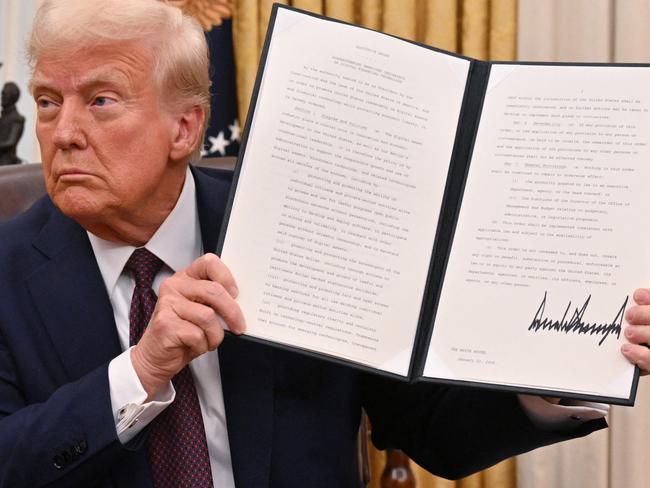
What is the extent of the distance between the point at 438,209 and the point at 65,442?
0.69 m

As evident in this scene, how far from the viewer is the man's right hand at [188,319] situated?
1488 mm

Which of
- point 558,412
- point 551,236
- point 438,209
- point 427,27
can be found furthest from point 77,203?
point 427,27

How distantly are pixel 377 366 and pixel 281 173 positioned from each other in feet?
1.08

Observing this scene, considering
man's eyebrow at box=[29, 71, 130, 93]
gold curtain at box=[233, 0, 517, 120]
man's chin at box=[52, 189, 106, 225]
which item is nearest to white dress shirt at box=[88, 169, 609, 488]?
man's chin at box=[52, 189, 106, 225]

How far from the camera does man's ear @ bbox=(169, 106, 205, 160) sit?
1.78 metres

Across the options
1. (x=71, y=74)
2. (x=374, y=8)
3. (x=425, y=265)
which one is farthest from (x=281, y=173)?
(x=374, y=8)

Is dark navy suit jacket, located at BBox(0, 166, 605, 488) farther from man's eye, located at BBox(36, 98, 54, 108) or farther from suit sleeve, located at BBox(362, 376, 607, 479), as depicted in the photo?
man's eye, located at BBox(36, 98, 54, 108)

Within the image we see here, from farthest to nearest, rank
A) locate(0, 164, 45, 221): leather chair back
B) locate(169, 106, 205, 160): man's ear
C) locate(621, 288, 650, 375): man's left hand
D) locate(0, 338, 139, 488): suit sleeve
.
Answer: locate(0, 164, 45, 221): leather chair back < locate(169, 106, 205, 160): man's ear < locate(0, 338, 139, 488): suit sleeve < locate(621, 288, 650, 375): man's left hand

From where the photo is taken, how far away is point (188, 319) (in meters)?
1.50

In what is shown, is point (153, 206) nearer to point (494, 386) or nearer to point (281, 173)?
point (281, 173)

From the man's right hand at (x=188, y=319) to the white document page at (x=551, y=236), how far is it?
1.05 ft

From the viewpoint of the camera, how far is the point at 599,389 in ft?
4.79
